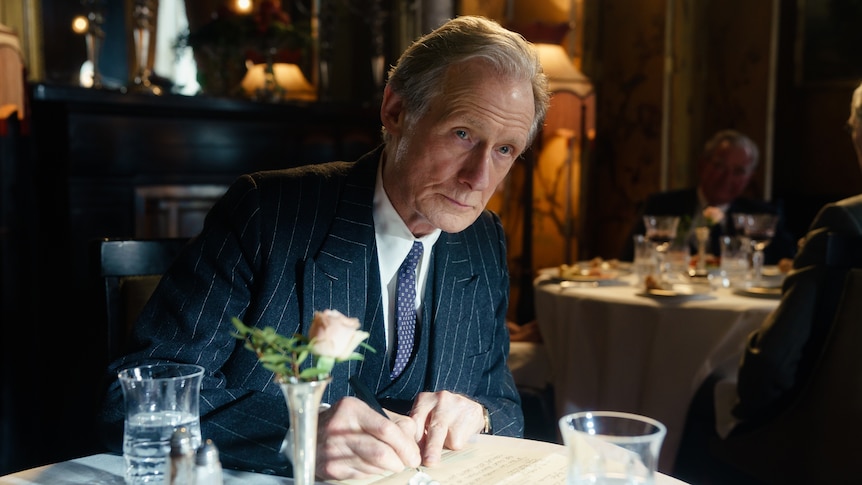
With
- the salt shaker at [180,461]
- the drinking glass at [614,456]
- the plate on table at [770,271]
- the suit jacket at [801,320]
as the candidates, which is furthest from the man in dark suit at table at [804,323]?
the salt shaker at [180,461]

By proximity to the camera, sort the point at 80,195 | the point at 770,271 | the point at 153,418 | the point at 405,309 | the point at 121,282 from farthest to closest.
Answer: the point at 80,195
the point at 770,271
the point at 121,282
the point at 405,309
the point at 153,418

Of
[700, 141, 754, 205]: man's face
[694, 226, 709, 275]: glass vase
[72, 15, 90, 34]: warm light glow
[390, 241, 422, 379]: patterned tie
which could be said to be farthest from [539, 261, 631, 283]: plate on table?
[72, 15, 90, 34]: warm light glow

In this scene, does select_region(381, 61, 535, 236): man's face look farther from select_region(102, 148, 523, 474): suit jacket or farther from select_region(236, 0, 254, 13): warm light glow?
select_region(236, 0, 254, 13): warm light glow

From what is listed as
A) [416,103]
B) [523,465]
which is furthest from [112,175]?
[523,465]

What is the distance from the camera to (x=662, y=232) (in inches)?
147

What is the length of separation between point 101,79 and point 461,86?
394cm

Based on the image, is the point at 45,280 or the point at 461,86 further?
the point at 45,280

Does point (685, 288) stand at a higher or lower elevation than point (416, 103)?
lower

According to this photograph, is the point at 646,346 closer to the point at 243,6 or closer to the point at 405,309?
the point at 405,309

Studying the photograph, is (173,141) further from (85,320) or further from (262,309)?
(262,309)

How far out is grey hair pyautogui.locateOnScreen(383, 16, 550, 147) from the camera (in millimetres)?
1592

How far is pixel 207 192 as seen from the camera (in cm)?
508

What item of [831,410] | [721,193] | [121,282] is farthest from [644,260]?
[121,282]

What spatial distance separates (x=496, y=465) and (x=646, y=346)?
220 cm
